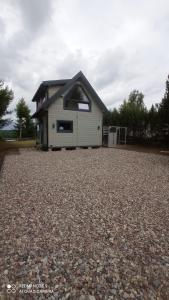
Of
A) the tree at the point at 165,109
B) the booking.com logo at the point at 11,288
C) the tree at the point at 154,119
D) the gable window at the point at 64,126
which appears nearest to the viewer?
the booking.com logo at the point at 11,288

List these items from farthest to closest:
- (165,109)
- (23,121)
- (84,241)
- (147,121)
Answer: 1. (23,121)
2. (147,121)
3. (165,109)
4. (84,241)

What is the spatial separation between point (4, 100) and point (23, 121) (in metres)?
13.0

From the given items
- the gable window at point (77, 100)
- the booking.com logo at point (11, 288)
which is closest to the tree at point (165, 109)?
the gable window at point (77, 100)

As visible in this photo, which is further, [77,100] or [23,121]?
[23,121]

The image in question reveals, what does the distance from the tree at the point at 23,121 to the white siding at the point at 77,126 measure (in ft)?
50.8

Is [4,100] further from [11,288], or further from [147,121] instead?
[11,288]

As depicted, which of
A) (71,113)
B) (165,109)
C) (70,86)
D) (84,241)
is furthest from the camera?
(165,109)

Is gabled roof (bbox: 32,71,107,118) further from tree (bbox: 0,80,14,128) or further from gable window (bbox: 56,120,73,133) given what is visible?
tree (bbox: 0,80,14,128)

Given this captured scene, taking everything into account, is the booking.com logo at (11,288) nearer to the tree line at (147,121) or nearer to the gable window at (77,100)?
the gable window at (77,100)

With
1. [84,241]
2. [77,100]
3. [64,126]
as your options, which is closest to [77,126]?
[64,126]

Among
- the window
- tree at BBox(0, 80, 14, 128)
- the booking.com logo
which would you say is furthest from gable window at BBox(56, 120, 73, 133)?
the booking.com logo

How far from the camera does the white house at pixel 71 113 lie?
1220cm

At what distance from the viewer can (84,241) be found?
2287 millimetres

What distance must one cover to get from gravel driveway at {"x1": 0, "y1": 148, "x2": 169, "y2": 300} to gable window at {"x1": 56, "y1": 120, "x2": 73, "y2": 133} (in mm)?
8493
